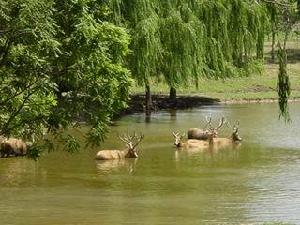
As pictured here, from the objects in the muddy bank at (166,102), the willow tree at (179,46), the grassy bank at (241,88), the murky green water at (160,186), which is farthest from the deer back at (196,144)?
the grassy bank at (241,88)

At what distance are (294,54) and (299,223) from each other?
184ft

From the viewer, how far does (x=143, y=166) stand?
22375mm

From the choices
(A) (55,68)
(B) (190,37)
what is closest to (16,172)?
(A) (55,68)

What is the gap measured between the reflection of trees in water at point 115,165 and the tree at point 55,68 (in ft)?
36.8

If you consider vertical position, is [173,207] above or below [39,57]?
below

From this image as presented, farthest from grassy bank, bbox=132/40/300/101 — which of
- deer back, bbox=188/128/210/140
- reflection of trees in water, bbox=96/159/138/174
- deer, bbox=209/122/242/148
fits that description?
reflection of trees in water, bbox=96/159/138/174

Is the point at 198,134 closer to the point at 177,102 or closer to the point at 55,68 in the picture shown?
the point at 177,102

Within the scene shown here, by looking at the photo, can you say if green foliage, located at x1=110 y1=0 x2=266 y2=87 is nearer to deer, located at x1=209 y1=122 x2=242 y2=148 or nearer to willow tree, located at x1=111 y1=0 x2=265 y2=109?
willow tree, located at x1=111 y1=0 x2=265 y2=109

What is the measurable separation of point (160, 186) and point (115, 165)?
393cm

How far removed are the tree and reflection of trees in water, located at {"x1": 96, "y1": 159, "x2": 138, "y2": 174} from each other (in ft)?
36.8

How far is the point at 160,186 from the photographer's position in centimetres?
1897

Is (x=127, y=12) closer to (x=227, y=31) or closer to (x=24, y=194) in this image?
(x=227, y=31)

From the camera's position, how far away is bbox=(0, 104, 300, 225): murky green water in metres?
15.2

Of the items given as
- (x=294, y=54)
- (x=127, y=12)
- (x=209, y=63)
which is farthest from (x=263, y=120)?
(x=294, y=54)
